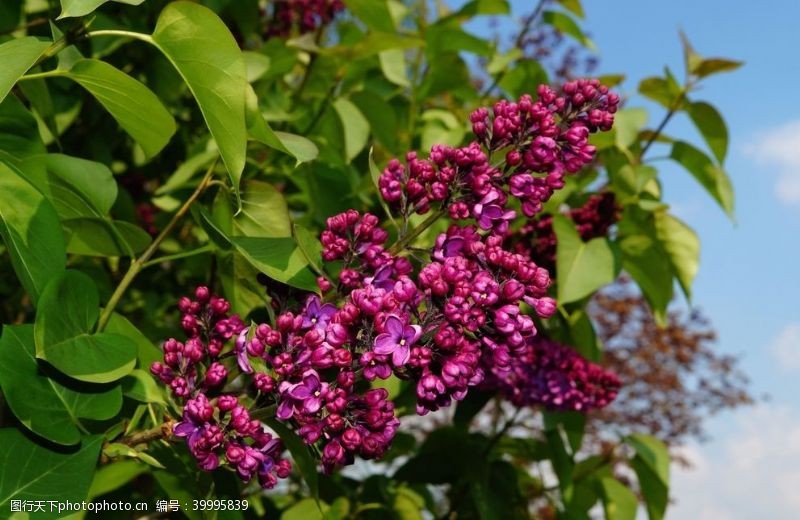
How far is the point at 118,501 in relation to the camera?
2342 millimetres

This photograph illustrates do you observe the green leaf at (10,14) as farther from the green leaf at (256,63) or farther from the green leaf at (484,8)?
the green leaf at (484,8)

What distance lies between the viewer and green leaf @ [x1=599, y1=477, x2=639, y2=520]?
9.84ft

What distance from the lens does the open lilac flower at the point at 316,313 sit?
57.4 inches

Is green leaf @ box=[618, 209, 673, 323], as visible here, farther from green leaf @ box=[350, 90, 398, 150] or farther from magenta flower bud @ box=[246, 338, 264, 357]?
magenta flower bud @ box=[246, 338, 264, 357]

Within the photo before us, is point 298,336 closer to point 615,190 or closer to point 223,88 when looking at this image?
point 223,88

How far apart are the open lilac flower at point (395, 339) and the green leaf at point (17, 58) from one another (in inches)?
25.7

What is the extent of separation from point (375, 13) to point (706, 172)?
114 centimetres

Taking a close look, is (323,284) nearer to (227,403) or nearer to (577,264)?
(227,403)

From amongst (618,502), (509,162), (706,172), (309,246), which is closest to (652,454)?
(618,502)

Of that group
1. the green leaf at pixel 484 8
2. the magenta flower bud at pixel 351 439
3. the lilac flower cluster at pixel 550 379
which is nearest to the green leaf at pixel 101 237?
the magenta flower bud at pixel 351 439

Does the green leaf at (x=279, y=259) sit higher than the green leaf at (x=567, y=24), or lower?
lower

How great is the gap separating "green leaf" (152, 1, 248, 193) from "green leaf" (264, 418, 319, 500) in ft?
1.43

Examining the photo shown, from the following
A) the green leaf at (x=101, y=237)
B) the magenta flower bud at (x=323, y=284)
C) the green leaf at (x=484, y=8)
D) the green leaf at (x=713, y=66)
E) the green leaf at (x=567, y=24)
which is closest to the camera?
the magenta flower bud at (x=323, y=284)

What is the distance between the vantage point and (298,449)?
163 centimetres
